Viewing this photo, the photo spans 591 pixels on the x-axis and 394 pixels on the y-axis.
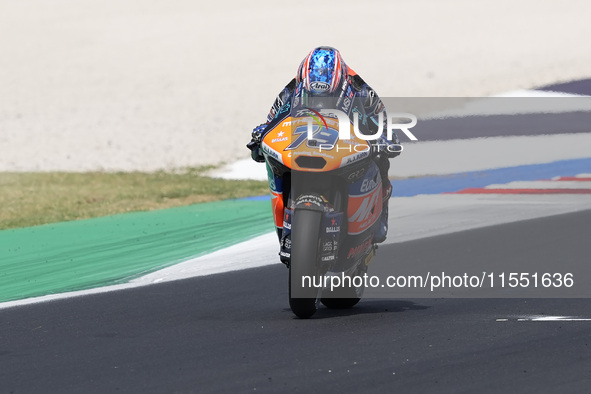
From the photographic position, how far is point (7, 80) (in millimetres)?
32781

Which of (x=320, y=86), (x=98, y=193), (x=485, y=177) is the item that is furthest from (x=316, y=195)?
(x=98, y=193)

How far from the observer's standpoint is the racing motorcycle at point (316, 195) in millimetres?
7047

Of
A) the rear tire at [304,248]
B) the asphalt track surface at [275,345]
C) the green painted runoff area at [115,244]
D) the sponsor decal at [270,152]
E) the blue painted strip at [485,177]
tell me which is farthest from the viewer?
the blue painted strip at [485,177]

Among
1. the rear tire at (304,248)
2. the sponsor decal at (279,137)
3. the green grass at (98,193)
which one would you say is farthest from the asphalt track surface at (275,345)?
the green grass at (98,193)

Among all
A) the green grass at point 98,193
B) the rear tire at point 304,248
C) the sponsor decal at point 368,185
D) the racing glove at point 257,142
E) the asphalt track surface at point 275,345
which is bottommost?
the green grass at point 98,193

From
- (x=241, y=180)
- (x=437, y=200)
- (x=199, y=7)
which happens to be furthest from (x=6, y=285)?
(x=199, y=7)

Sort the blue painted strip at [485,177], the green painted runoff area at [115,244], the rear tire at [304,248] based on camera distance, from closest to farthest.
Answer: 1. the rear tire at [304,248]
2. the green painted runoff area at [115,244]
3. the blue painted strip at [485,177]

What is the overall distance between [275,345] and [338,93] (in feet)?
5.61

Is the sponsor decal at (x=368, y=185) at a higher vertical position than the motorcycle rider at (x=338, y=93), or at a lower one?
lower

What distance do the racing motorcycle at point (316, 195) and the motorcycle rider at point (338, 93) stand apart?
4.2 inches

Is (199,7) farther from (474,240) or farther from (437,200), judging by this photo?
(474,240)

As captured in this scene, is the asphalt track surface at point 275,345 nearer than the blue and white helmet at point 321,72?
Yes

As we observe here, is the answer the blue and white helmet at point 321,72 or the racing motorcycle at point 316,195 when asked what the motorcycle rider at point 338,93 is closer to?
the blue and white helmet at point 321,72

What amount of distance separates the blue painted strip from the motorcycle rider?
24.6ft
